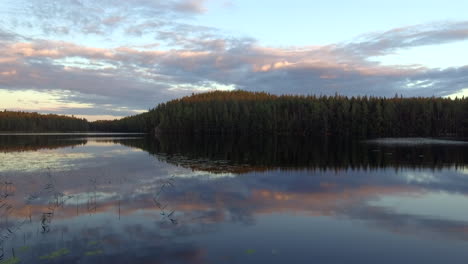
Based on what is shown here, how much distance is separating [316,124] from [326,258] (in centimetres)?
13328

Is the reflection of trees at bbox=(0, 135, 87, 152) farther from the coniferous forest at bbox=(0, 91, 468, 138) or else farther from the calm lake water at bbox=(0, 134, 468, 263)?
the coniferous forest at bbox=(0, 91, 468, 138)

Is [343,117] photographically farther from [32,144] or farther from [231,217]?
[231,217]

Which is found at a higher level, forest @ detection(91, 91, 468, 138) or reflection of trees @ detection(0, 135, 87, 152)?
forest @ detection(91, 91, 468, 138)

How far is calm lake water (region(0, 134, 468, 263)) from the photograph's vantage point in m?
12.0

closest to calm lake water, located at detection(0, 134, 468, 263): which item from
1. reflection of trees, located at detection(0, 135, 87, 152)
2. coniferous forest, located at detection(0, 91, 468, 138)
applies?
reflection of trees, located at detection(0, 135, 87, 152)

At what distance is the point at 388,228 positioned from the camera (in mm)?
15070

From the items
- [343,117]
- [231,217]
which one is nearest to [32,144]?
[231,217]

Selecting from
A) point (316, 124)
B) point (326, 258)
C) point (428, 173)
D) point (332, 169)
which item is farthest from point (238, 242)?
point (316, 124)

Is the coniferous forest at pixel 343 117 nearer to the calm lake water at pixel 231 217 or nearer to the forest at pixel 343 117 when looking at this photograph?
the forest at pixel 343 117

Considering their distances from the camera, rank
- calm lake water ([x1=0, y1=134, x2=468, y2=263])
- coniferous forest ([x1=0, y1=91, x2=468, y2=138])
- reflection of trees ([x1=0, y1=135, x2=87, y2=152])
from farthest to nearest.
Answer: coniferous forest ([x1=0, y1=91, x2=468, y2=138])
reflection of trees ([x1=0, y1=135, x2=87, y2=152])
calm lake water ([x1=0, y1=134, x2=468, y2=263])

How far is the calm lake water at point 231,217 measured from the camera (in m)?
12.0

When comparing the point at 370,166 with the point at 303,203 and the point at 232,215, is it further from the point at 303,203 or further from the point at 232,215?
the point at 232,215

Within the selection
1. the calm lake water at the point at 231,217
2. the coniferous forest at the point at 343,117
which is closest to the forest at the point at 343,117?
the coniferous forest at the point at 343,117

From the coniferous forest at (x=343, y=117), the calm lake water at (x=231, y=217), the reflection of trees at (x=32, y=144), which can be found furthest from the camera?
the coniferous forest at (x=343, y=117)
